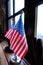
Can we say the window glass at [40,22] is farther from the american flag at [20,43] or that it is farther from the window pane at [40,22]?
the american flag at [20,43]

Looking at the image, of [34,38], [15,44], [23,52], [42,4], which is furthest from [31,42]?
[42,4]

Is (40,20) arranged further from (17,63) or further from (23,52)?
(17,63)

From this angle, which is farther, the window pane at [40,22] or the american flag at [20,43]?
the window pane at [40,22]

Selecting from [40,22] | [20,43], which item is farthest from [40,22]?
[20,43]

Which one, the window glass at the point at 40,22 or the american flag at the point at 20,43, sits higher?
the window glass at the point at 40,22

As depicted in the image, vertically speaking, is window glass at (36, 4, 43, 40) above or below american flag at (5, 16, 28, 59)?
above

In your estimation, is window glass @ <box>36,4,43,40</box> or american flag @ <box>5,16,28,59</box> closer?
american flag @ <box>5,16,28,59</box>

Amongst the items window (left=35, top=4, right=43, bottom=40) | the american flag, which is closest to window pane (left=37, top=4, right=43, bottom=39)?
window (left=35, top=4, right=43, bottom=40)

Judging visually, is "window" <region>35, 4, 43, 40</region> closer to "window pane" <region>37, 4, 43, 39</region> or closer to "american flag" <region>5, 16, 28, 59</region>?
"window pane" <region>37, 4, 43, 39</region>

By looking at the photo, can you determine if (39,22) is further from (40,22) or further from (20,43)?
(20,43)

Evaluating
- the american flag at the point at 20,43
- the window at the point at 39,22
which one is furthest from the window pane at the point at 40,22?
the american flag at the point at 20,43

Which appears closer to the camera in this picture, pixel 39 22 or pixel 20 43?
pixel 20 43

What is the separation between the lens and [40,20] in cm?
324

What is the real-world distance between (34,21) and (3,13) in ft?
16.0
